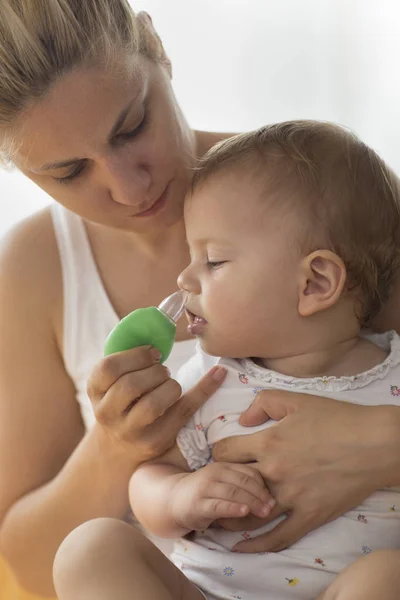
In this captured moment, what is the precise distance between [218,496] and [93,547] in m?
0.20

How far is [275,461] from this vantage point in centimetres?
131

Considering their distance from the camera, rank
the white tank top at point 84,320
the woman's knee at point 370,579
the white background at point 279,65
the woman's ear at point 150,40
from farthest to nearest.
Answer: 1. the white background at point 279,65
2. the white tank top at point 84,320
3. the woman's ear at point 150,40
4. the woman's knee at point 370,579

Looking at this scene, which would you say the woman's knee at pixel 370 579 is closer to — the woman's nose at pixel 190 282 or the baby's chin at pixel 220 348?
the baby's chin at pixel 220 348

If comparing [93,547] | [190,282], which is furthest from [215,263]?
[93,547]

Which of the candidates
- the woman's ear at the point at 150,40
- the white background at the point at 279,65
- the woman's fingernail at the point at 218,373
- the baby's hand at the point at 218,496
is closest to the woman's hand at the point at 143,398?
the woman's fingernail at the point at 218,373

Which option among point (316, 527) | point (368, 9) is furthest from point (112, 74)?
point (368, 9)

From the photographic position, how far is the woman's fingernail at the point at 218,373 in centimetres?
142

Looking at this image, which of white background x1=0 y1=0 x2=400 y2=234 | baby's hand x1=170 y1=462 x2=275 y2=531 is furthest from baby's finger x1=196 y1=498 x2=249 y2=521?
white background x1=0 y1=0 x2=400 y2=234

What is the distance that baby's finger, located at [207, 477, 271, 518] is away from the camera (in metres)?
1.26

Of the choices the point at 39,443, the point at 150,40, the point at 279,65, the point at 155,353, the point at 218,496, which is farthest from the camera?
the point at 279,65

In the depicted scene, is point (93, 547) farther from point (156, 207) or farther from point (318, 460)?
point (156, 207)

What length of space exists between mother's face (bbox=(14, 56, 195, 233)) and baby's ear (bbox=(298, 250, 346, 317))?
316 millimetres

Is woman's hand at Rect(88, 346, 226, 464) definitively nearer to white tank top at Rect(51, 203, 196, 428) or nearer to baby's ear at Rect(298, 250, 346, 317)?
baby's ear at Rect(298, 250, 346, 317)

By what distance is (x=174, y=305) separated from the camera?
4.74 feet
